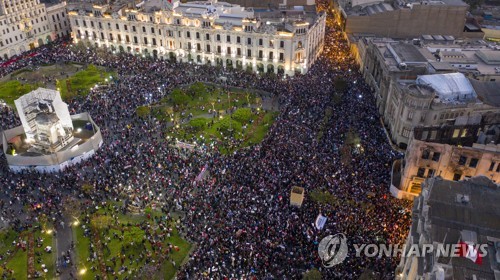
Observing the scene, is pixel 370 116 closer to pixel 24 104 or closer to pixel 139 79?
pixel 139 79

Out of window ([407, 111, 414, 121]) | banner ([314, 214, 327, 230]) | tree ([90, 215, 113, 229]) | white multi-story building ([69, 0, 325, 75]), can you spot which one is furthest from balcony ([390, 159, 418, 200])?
white multi-story building ([69, 0, 325, 75])

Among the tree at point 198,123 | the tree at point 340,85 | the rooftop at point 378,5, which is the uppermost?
the rooftop at point 378,5

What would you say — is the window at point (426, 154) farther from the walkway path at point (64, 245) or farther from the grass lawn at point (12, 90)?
the grass lawn at point (12, 90)

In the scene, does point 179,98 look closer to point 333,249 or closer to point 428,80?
point 428,80

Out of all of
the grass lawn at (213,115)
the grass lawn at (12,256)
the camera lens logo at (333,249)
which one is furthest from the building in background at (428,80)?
the grass lawn at (12,256)

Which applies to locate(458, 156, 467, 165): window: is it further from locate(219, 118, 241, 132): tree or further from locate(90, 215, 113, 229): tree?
locate(90, 215, 113, 229): tree

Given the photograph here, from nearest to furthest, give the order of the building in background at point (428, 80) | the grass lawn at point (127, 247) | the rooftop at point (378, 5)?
the grass lawn at point (127, 247) < the building in background at point (428, 80) < the rooftop at point (378, 5)

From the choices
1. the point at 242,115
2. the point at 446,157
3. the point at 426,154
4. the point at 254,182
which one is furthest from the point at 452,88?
the point at 254,182

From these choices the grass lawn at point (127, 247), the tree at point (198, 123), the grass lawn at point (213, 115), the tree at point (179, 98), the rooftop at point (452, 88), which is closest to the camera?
the grass lawn at point (127, 247)

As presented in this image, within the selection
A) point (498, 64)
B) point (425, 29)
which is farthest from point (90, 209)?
point (425, 29)
